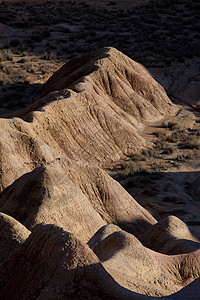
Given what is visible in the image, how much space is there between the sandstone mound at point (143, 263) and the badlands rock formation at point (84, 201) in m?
0.02

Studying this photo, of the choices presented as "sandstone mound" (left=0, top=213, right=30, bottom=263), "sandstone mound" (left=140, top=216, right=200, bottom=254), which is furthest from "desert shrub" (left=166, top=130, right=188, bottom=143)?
"sandstone mound" (left=0, top=213, right=30, bottom=263)

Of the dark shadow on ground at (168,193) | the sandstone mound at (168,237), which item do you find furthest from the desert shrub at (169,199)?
the sandstone mound at (168,237)

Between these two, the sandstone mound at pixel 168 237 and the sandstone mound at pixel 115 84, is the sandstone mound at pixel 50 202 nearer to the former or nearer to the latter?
the sandstone mound at pixel 168 237

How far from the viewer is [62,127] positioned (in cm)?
1748

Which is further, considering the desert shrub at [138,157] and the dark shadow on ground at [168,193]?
the desert shrub at [138,157]

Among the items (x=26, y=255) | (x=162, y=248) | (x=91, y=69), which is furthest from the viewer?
(x=91, y=69)

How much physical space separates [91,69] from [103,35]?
24312 millimetres

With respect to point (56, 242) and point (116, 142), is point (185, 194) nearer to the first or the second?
point (116, 142)

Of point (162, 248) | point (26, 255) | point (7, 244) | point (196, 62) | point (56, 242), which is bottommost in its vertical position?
point (196, 62)

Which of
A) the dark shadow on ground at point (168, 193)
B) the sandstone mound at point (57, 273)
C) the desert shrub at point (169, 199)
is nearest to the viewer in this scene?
the sandstone mound at point (57, 273)

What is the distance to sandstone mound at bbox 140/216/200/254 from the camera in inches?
414

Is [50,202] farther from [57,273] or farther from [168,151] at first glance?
[168,151]

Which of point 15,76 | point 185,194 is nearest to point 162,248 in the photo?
point 185,194

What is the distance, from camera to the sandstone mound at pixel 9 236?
6910 millimetres
